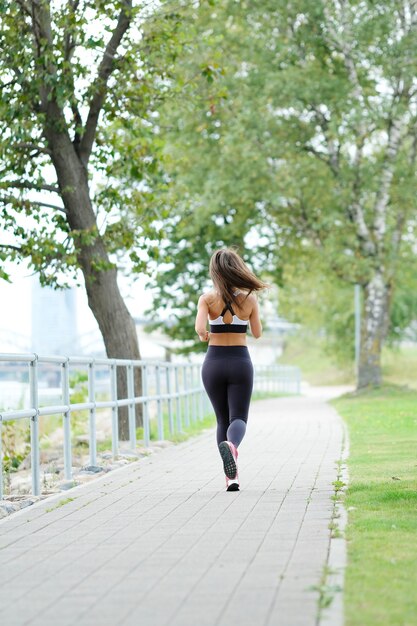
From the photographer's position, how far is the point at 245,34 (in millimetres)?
32781

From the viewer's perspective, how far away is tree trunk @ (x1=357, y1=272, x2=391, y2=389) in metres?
33.9

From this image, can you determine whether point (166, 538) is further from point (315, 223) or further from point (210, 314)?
point (315, 223)

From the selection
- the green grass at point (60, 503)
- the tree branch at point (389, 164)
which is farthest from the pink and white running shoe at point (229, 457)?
the tree branch at point (389, 164)

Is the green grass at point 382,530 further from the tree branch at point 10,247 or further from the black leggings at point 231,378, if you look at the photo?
the tree branch at point 10,247

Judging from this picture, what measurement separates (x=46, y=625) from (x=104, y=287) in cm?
1384

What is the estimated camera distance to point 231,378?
10312mm

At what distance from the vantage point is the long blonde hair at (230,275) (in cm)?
1012

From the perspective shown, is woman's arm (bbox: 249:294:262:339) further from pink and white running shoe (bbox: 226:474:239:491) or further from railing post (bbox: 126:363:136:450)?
railing post (bbox: 126:363:136:450)

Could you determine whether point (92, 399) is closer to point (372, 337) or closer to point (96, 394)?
point (96, 394)

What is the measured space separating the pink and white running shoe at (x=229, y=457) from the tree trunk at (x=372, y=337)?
79.1 ft

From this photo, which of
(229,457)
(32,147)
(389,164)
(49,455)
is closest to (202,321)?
(229,457)

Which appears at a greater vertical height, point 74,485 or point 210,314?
point 210,314

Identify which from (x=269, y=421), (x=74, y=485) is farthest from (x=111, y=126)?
(x=74, y=485)

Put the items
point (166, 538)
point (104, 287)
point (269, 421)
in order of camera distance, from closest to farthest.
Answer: point (166, 538) → point (104, 287) → point (269, 421)
